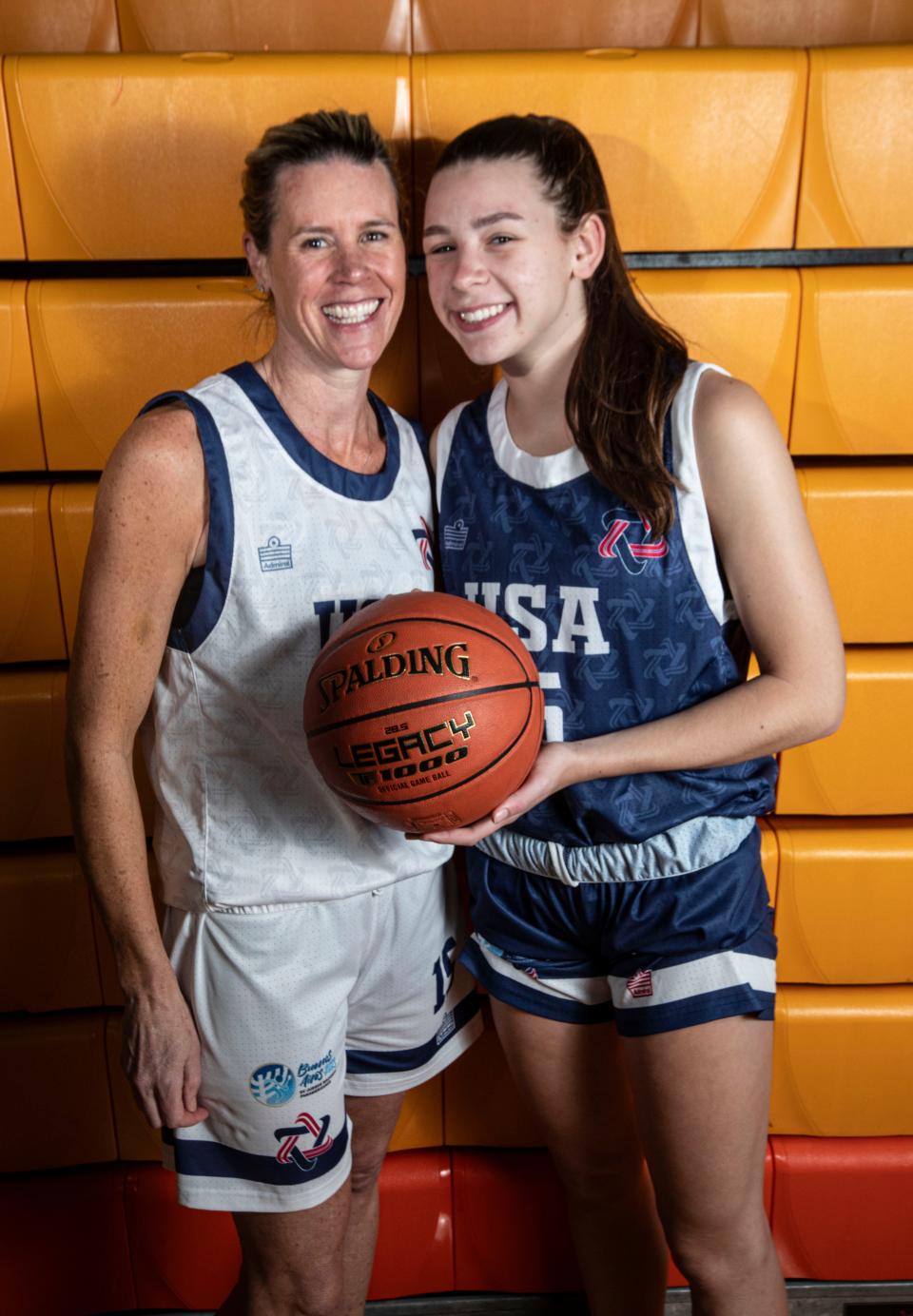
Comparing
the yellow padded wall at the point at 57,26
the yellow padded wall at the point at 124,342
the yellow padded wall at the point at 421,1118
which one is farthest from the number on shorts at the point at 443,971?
the yellow padded wall at the point at 57,26

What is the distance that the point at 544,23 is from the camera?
6.03 ft

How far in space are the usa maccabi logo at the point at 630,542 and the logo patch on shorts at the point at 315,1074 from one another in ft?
2.62

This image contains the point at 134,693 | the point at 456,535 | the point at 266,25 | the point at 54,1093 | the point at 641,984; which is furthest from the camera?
the point at 54,1093

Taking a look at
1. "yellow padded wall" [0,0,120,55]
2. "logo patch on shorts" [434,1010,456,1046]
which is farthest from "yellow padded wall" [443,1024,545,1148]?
"yellow padded wall" [0,0,120,55]

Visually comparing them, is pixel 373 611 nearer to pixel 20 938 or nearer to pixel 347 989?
pixel 347 989

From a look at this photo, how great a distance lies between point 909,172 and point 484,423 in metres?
0.78

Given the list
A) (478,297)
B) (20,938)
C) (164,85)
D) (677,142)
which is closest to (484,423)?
(478,297)

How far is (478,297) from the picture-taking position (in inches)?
55.8

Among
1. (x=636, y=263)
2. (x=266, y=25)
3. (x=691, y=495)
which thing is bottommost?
(x=691, y=495)

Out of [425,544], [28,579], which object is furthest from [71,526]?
[425,544]

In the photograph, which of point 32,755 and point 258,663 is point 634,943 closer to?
point 258,663

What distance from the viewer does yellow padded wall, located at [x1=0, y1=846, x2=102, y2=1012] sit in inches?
73.1

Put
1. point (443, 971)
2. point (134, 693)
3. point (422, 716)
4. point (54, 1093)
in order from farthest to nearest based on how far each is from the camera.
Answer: point (54, 1093)
point (443, 971)
point (134, 693)
point (422, 716)

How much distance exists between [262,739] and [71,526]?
0.59 meters
